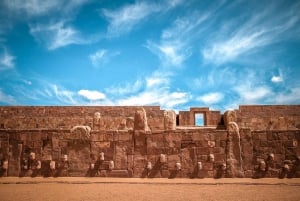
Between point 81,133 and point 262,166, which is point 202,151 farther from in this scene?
point 81,133

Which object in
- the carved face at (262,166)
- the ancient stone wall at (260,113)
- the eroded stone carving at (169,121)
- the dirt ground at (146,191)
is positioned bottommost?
the dirt ground at (146,191)

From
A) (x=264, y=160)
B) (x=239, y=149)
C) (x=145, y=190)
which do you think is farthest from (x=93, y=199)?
(x=264, y=160)

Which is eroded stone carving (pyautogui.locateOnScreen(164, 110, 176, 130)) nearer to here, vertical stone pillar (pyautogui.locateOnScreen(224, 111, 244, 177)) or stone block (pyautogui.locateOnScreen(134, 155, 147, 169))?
stone block (pyautogui.locateOnScreen(134, 155, 147, 169))

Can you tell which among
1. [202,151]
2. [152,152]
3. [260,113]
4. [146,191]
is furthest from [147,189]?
[260,113]

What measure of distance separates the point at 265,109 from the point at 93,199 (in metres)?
15.2

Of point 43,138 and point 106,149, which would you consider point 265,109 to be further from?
point 43,138

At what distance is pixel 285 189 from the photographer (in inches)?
270

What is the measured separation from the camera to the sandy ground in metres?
6.02

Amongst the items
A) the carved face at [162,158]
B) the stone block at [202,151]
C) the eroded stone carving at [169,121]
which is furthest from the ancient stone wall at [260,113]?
the carved face at [162,158]

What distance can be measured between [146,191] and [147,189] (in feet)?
0.79

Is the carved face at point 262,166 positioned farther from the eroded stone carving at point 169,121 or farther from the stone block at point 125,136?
the stone block at point 125,136

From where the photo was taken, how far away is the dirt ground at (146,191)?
19.6 feet

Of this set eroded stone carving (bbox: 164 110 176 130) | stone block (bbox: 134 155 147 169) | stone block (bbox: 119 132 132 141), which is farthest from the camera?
eroded stone carving (bbox: 164 110 176 130)

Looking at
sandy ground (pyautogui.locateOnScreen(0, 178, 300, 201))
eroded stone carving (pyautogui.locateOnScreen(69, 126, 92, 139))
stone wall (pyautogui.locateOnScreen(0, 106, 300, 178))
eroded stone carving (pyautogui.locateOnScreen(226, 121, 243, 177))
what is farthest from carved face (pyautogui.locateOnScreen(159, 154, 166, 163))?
eroded stone carving (pyautogui.locateOnScreen(69, 126, 92, 139))
